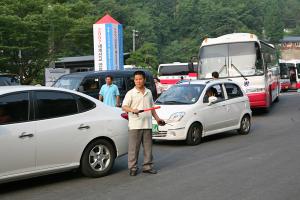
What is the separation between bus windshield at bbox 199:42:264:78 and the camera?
18.7 meters

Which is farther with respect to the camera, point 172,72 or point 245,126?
point 172,72

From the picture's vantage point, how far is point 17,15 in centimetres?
2536

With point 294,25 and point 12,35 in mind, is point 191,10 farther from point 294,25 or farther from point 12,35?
point 12,35

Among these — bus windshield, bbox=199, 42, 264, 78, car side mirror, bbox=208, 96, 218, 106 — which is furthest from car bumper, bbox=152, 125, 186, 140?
bus windshield, bbox=199, 42, 264, 78

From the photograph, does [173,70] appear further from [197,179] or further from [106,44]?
[197,179]

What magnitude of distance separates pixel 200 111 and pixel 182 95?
80 cm

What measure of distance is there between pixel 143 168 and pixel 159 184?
3.08 ft

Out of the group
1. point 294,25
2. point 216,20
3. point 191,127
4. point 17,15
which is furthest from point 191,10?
point 191,127

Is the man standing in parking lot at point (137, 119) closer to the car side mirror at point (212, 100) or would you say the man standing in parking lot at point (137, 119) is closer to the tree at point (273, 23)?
the car side mirror at point (212, 100)

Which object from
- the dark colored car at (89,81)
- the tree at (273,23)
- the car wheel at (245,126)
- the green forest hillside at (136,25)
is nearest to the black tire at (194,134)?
the car wheel at (245,126)

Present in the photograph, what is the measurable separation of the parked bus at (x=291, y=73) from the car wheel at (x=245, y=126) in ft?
101

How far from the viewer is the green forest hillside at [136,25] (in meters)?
25.8

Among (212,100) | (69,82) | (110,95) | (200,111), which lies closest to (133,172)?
(200,111)

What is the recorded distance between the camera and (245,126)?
13641 mm
